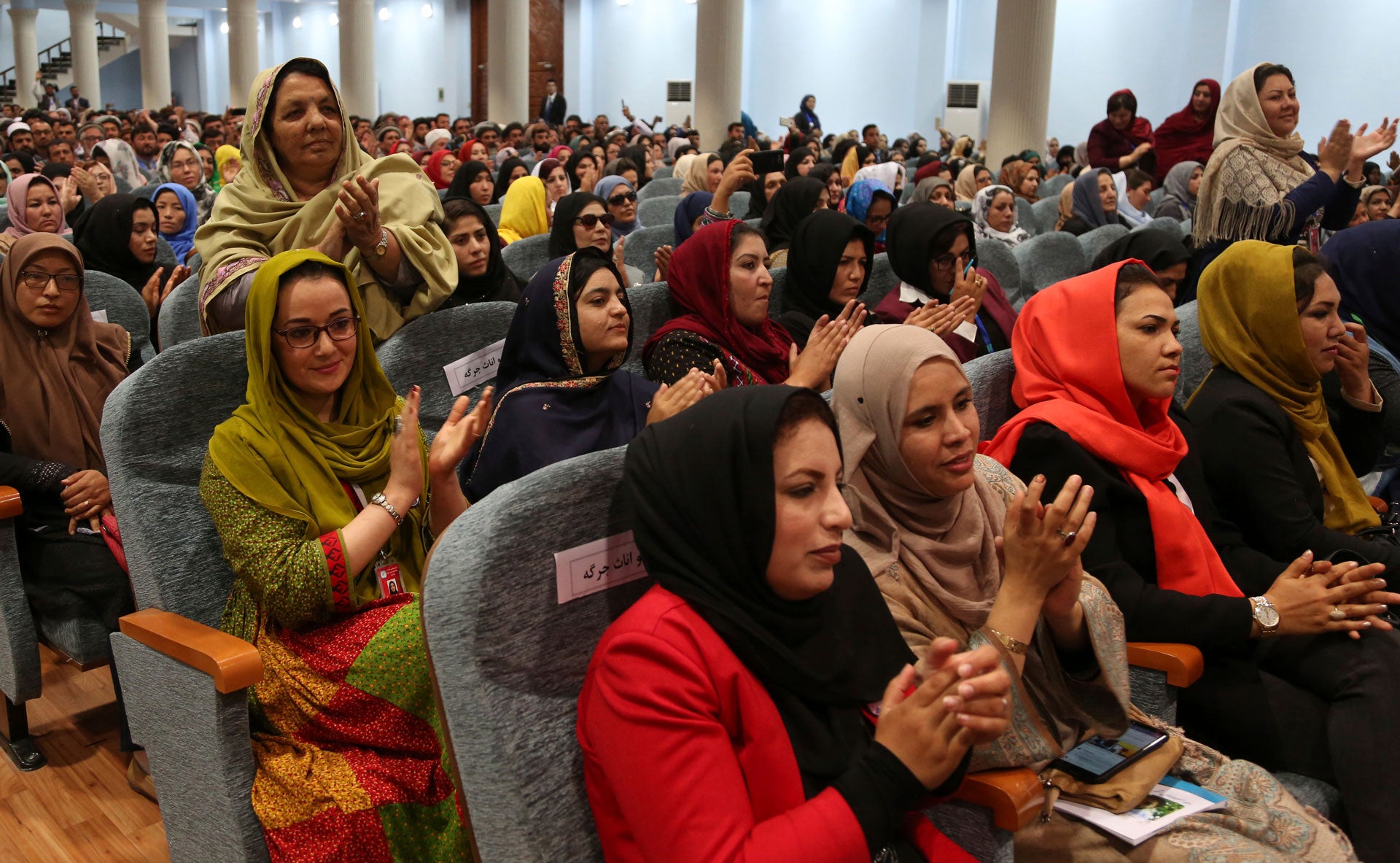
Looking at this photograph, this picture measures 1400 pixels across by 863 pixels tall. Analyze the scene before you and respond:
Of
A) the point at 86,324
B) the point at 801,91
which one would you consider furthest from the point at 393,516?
the point at 801,91

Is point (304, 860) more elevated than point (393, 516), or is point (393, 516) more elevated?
point (393, 516)

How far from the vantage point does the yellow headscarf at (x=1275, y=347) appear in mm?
→ 2393

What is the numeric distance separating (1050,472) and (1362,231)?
1.85 meters

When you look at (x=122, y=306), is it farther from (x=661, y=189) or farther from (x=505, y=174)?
(x=661, y=189)

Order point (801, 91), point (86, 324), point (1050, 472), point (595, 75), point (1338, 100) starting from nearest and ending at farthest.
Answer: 1. point (1050, 472)
2. point (86, 324)
3. point (1338, 100)
4. point (801, 91)
5. point (595, 75)

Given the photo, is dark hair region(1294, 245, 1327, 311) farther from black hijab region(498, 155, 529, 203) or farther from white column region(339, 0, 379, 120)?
white column region(339, 0, 379, 120)

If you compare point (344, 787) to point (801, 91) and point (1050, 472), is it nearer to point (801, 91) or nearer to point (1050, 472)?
point (1050, 472)

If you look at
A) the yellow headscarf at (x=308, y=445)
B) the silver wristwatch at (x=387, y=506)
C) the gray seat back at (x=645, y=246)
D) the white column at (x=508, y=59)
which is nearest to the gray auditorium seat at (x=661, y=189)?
the gray seat back at (x=645, y=246)

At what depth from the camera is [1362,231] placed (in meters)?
3.17

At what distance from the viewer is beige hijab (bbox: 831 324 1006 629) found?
5.45 feet

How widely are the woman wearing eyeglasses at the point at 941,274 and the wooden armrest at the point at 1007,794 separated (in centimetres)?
214

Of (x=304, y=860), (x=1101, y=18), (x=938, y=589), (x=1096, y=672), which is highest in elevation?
(x=1101, y=18)

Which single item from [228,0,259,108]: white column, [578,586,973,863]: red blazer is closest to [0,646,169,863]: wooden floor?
[578,586,973,863]: red blazer

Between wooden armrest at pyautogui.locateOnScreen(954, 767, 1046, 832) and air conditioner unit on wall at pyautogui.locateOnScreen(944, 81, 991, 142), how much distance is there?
1646 cm
